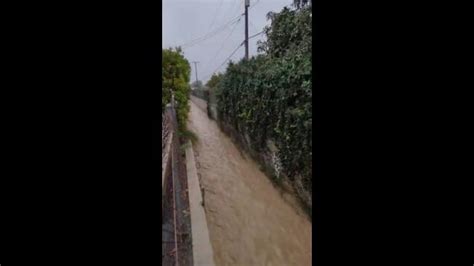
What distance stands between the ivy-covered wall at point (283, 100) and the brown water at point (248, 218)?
23cm

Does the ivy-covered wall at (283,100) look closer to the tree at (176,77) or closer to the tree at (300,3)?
the tree at (300,3)

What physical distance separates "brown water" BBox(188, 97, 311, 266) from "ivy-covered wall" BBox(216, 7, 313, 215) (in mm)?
226

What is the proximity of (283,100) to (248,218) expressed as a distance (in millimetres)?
1174

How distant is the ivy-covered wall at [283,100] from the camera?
293 centimetres

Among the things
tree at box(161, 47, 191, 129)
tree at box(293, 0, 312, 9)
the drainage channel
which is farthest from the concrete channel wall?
tree at box(293, 0, 312, 9)

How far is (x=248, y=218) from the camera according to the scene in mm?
3211

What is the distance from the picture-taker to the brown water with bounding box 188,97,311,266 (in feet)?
8.21

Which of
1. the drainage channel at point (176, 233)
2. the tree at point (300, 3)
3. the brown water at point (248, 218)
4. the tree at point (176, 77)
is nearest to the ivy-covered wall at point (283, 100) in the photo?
the tree at point (300, 3)

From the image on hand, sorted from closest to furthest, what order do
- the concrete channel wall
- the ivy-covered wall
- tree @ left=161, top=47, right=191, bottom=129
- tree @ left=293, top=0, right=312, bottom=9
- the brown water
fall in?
the concrete channel wall, the brown water, tree @ left=293, top=0, right=312, bottom=9, the ivy-covered wall, tree @ left=161, top=47, right=191, bottom=129

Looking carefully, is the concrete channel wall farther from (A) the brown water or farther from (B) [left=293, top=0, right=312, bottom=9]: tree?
(B) [left=293, top=0, right=312, bottom=9]: tree

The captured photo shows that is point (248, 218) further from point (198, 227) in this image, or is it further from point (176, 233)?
point (176, 233)
